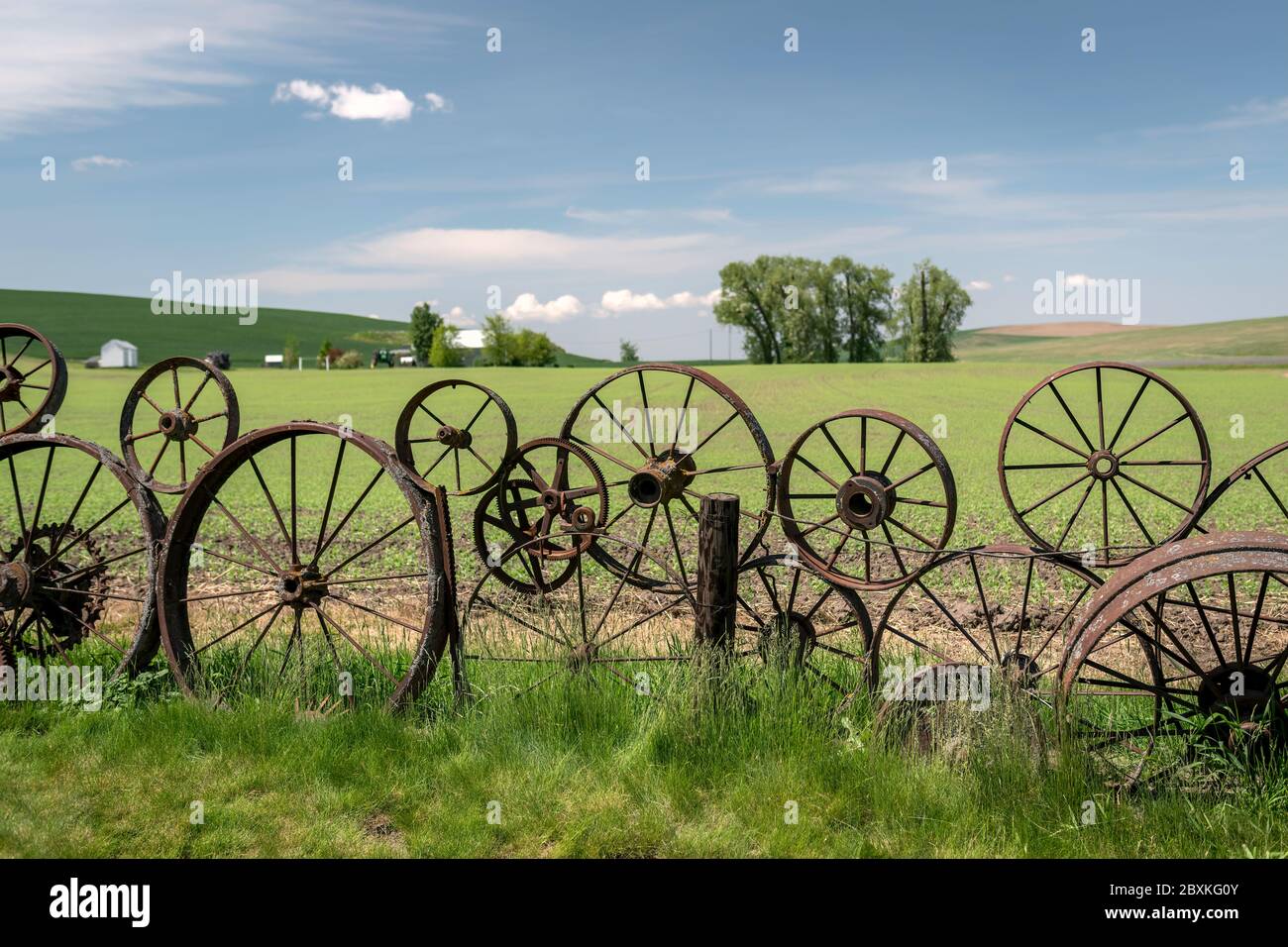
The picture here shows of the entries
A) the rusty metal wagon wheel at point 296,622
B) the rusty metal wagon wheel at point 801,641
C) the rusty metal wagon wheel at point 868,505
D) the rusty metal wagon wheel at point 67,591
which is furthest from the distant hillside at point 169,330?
the rusty metal wagon wheel at point 801,641

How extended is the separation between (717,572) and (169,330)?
98.5 meters

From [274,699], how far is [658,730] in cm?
222

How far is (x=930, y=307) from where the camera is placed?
2496 inches

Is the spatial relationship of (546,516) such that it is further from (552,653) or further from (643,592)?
(643,592)

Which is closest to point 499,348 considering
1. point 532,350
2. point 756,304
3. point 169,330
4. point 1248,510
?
point 532,350

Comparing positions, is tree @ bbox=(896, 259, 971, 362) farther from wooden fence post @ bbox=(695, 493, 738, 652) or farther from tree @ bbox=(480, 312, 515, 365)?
wooden fence post @ bbox=(695, 493, 738, 652)

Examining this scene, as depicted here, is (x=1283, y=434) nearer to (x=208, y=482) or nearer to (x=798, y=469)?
(x=798, y=469)

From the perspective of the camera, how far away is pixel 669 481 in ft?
18.5

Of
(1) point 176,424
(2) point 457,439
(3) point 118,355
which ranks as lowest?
(2) point 457,439

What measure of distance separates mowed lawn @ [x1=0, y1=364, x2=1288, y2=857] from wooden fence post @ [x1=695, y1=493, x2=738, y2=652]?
0.30 meters

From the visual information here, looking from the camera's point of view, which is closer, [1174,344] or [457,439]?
[457,439]

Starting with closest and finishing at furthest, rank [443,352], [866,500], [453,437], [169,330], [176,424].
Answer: [866,500], [453,437], [176,424], [443,352], [169,330]

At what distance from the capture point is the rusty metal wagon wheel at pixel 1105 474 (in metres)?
5.25

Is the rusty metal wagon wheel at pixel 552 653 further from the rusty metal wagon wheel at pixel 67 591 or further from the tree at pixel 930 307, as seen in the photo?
the tree at pixel 930 307
